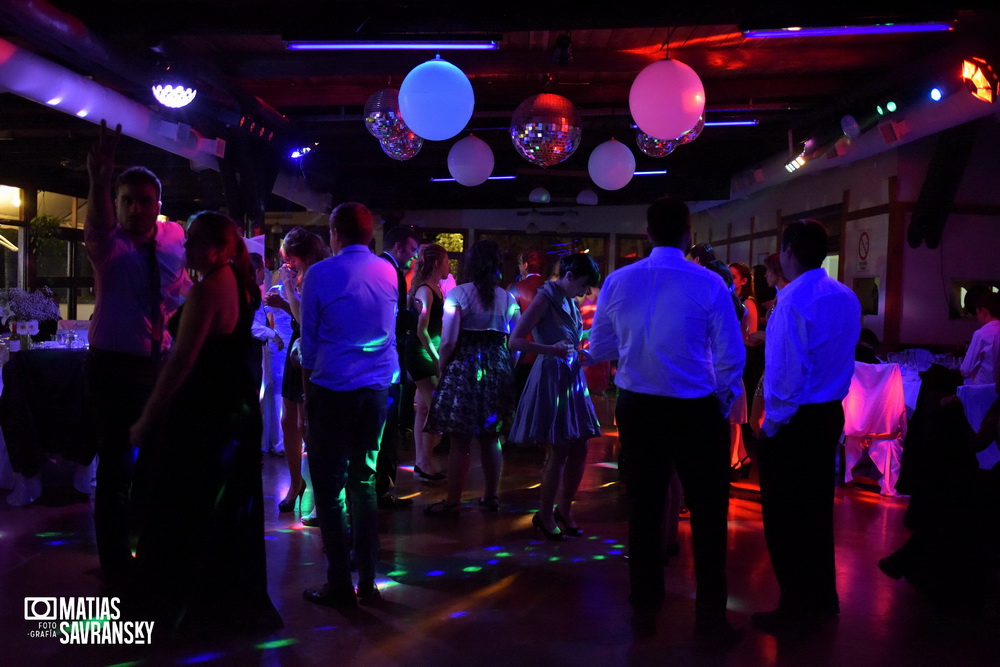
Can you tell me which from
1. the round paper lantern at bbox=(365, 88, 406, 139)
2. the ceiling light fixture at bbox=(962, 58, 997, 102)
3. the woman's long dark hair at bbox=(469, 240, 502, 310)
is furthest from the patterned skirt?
the ceiling light fixture at bbox=(962, 58, 997, 102)

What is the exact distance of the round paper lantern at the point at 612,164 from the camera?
269 inches

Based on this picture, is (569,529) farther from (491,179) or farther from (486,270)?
(491,179)

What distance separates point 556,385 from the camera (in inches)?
146

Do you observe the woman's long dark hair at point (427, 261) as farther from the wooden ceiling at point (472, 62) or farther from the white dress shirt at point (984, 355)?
the white dress shirt at point (984, 355)

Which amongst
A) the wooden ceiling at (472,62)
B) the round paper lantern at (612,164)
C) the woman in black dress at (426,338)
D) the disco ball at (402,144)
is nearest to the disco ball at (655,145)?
the wooden ceiling at (472,62)

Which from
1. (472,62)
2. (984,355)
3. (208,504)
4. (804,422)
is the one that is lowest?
(208,504)

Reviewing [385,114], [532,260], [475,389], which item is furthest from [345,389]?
[385,114]

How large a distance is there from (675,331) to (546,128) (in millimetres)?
2676

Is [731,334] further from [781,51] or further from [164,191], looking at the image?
[164,191]

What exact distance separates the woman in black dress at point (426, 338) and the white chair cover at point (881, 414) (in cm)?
266

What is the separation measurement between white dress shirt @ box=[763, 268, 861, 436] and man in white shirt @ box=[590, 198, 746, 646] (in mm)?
171

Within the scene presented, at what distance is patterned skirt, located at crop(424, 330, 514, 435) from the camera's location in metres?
4.02

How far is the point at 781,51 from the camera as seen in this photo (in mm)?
6168

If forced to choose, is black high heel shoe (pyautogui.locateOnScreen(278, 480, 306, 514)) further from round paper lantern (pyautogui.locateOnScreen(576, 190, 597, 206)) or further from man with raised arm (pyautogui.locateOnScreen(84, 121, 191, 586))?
round paper lantern (pyautogui.locateOnScreen(576, 190, 597, 206))
